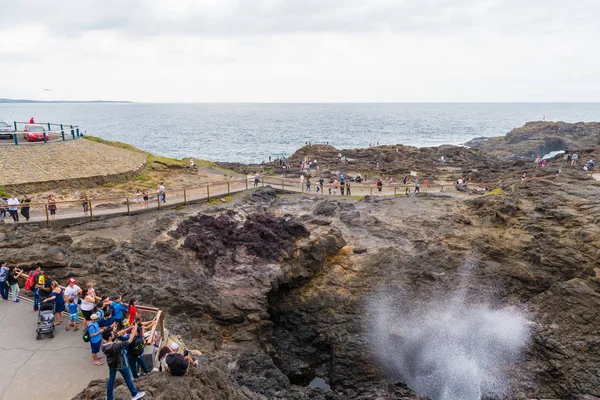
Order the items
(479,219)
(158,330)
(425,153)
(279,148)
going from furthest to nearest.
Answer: (279,148) → (425,153) → (479,219) → (158,330)

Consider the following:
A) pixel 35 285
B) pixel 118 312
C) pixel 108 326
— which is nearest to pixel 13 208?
pixel 35 285

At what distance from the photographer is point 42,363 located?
1107cm

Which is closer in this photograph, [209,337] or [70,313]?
[70,313]

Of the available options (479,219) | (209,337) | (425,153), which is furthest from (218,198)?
(425,153)

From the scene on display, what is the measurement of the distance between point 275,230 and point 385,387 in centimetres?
1050

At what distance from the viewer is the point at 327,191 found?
38094 millimetres

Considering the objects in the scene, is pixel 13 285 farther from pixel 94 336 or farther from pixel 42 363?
pixel 94 336

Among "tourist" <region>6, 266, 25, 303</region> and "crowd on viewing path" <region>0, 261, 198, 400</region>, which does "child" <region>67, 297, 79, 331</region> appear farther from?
"tourist" <region>6, 266, 25, 303</region>

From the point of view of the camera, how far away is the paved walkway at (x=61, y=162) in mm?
27377

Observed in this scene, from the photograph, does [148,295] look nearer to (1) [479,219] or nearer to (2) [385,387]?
(2) [385,387]

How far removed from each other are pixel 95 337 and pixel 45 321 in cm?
262

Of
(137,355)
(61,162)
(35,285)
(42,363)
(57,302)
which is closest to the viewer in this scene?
(137,355)

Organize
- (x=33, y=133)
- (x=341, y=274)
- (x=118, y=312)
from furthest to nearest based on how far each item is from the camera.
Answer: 1. (x=33, y=133)
2. (x=341, y=274)
3. (x=118, y=312)

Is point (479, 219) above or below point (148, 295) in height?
above
